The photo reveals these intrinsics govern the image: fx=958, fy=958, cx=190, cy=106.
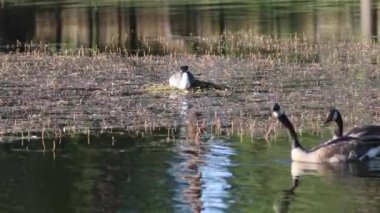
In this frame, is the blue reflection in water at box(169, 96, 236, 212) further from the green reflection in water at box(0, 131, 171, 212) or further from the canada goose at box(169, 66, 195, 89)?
the canada goose at box(169, 66, 195, 89)

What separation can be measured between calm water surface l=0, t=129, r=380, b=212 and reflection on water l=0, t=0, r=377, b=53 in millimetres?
17336

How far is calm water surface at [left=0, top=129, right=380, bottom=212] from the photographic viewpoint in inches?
474

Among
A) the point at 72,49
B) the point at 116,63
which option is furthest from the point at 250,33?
the point at 116,63

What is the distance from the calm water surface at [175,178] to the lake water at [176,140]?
0.02 metres

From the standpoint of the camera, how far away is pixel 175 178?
1348 cm

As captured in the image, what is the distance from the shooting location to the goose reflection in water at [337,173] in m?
12.8

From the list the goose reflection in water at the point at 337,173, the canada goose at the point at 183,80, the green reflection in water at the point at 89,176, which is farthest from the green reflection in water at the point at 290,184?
the canada goose at the point at 183,80

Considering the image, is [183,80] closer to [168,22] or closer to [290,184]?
[290,184]

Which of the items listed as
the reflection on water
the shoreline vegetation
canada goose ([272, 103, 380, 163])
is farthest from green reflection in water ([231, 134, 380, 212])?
the reflection on water

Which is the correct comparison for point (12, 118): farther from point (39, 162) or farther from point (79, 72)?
point (79, 72)

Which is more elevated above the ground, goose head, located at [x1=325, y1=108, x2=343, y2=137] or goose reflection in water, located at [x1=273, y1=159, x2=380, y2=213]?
goose head, located at [x1=325, y1=108, x2=343, y2=137]

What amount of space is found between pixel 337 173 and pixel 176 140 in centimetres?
348

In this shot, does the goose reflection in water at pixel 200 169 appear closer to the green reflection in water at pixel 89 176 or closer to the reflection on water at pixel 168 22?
the green reflection in water at pixel 89 176

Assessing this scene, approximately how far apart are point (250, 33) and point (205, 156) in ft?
77.4
